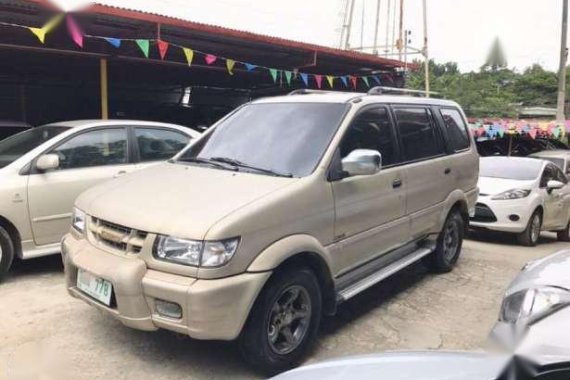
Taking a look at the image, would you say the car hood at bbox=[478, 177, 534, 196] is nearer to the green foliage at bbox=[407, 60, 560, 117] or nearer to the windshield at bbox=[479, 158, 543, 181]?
the windshield at bbox=[479, 158, 543, 181]

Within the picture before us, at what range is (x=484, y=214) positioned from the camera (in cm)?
905

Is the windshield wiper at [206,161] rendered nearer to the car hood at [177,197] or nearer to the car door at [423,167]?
the car hood at [177,197]

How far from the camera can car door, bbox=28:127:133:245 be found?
5191 millimetres

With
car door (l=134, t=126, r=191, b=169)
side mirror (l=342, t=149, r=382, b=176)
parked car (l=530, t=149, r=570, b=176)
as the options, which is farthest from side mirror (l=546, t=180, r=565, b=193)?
side mirror (l=342, t=149, r=382, b=176)

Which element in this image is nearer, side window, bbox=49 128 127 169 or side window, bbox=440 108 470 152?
side window, bbox=49 128 127 169

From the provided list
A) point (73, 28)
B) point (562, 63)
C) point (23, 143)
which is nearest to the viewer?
point (23, 143)

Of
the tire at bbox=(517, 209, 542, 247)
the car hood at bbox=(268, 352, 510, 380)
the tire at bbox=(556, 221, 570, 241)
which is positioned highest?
the car hood at bbox=(268, 352, 510, 380)

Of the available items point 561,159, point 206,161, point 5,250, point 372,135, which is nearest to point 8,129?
point 5,250

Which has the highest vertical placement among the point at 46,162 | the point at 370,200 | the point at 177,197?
the point at 46,162

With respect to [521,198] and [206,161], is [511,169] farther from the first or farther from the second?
[206,161]

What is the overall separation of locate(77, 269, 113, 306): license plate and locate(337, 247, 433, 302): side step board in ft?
5.31

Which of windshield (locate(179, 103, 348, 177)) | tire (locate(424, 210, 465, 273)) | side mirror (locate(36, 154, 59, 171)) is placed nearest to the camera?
windshield (locate(179, 103, 348, 177))

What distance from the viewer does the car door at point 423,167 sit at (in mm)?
5047

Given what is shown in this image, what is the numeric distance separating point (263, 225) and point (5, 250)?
9.79ft
